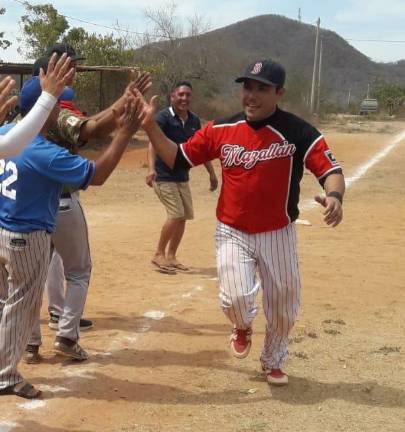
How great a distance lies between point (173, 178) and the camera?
8094 mm

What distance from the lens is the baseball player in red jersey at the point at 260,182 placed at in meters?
4.50

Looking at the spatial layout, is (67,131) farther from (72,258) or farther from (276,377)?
(276,377)

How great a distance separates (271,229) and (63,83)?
155 centimetres

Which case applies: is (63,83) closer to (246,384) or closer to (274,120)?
(274,120)

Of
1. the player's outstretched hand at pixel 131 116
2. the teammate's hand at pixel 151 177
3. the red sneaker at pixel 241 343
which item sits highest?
the player's outstretched hand at pixel 131 116

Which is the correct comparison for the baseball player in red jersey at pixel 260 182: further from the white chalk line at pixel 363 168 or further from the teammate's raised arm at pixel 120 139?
the white chalk line at pixel 363 168

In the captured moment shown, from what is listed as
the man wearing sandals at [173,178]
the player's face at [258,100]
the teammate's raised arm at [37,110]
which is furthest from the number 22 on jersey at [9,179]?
the man wearing sandals at [173,178]

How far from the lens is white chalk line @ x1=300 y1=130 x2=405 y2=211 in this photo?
13352 millimetres

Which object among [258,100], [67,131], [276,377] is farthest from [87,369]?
[258,100]

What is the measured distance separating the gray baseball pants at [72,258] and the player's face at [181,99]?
2.98 meters

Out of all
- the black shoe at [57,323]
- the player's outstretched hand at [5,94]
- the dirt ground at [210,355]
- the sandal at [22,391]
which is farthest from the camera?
the black shoe at [57,323]

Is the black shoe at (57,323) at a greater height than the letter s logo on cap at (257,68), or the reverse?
the letter s logo on cap at (257,68)

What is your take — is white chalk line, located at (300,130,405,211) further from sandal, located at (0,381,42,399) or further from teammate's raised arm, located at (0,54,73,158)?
teammate's raised arm, located at (0,54,73,158)

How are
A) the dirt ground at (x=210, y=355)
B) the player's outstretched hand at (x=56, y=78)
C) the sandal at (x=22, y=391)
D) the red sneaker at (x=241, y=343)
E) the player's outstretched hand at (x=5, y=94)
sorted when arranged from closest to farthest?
the player's outstretched hand at (x=5, y=94), the player's outstretched hand at (x=56, y=78), the dirt ground at (x=210, y=355), the sandal at (x=22, y=391), the red sneaker at (x=241, y=343)
